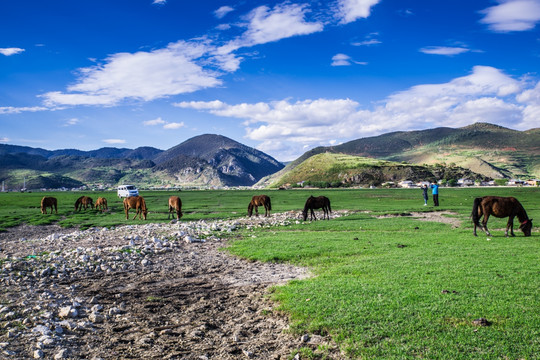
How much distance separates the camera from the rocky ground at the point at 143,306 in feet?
22.0

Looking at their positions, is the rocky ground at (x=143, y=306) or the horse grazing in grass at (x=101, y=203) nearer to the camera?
the rocky ground at (x=143, y=306)

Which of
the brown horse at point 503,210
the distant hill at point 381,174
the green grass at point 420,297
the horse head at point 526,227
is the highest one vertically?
the distant hill at point 381,174

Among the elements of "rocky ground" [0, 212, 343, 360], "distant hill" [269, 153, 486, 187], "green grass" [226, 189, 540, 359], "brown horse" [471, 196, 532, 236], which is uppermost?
"distant hill" [269, 153, 486, 187]

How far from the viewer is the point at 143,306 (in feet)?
30.4

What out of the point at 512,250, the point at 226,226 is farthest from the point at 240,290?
the point at 226,226

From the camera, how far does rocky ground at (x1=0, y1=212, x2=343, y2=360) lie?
22.0 feet

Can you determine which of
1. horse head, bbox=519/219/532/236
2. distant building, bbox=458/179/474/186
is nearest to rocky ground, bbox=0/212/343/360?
horse head, bbox=519/219/532/236

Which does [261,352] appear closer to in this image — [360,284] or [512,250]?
[360,284]

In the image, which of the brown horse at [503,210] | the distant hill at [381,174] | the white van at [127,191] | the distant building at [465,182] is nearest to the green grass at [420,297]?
the brown horse at [503,210]

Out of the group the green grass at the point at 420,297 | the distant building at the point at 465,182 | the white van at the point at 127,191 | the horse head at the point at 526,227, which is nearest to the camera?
the green grass at the point at 420,297

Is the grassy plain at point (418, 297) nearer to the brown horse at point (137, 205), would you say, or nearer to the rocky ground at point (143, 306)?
the rocky ground at point (143, 306)

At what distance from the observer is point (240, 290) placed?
407 inches

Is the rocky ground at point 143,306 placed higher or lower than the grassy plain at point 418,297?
lower

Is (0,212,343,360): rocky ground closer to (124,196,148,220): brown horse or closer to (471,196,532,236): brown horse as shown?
(471,196,532,236): brown horse
